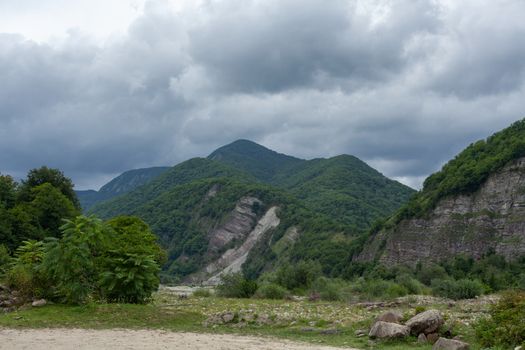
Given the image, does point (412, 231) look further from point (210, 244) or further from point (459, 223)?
point (210, 244)

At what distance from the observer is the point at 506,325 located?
56.2 ft

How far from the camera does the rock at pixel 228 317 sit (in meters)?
23.2

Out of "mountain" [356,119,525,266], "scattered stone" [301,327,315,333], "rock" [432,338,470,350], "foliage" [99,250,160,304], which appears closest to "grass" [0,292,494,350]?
"scattered stone" [301,327,315,333]

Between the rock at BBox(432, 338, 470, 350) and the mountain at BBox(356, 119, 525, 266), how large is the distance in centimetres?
6358

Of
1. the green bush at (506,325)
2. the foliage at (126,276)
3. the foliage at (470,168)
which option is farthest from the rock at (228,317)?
the foliage at (470,168)

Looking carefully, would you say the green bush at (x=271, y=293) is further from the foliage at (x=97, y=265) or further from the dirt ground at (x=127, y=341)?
the dirt ground at (x=127, y=341)

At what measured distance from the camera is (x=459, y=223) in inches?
3351

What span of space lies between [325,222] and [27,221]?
106426 millimetres

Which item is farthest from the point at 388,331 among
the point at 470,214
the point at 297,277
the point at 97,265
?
the point at 470,214

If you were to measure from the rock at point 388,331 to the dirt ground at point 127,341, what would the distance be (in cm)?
232

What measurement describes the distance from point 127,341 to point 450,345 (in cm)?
1048

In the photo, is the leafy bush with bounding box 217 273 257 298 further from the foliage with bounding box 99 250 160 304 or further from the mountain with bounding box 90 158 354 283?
the mountain with bounding box 90 158 354 283

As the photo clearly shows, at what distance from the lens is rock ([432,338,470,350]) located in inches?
650

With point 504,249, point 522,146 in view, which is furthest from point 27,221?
point 522,146
